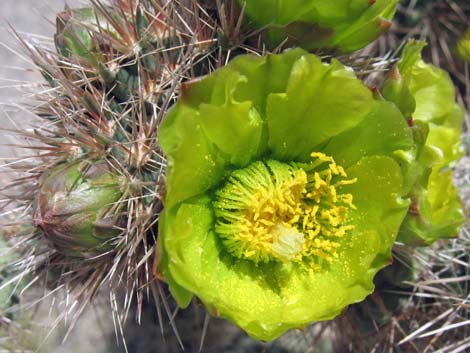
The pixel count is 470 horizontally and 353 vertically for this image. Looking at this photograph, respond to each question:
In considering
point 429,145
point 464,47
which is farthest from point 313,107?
point 464,47

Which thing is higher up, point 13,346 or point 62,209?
point 62,209

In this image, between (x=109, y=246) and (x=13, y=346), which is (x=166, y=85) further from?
(x=13, y=346)

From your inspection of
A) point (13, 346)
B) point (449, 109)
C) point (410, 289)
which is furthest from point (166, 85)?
point (13, 346)

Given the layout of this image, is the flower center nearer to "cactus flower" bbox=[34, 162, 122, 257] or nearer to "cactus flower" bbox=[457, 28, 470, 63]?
"cactus flower" bbox=[34, 162, 122, 257]

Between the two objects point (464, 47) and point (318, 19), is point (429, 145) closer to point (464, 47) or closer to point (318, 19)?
point (318, 19)

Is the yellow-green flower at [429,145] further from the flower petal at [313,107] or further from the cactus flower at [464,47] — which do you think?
the cactus flower at [464,47]

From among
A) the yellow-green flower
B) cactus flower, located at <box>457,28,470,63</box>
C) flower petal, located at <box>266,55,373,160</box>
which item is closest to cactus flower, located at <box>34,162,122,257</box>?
flower petal, located at <box>266,55,373,160</box>

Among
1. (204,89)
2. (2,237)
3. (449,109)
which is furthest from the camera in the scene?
(2,237)
